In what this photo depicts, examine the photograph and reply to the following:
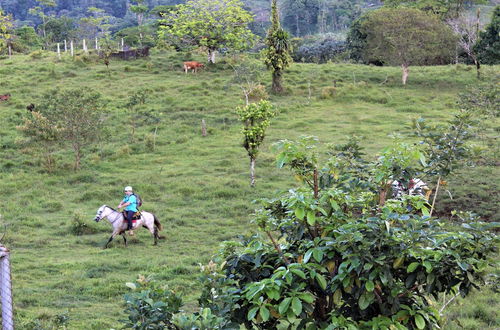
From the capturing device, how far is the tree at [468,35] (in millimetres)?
37969

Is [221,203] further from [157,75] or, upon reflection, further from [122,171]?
[157,75]

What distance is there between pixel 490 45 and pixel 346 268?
3558 centimetres

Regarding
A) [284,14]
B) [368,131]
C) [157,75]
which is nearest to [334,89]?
[368,131]

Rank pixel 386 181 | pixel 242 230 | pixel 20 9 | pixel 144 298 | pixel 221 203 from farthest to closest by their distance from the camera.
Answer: pixel 20 9 → pixel 221 203 → pixel 242 230 → pixel 386 181 → pixel 144 298

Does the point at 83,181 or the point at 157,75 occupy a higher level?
the point at 157,75

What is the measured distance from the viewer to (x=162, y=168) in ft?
73.9

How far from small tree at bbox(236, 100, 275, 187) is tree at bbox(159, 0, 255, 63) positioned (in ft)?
69.5

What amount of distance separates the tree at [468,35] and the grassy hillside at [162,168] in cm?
117

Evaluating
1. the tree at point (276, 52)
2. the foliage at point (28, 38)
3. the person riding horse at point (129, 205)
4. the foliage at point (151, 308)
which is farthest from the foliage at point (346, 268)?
the foliage at point (28, 38)

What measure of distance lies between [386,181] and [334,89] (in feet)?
92.5

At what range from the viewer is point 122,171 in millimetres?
22219

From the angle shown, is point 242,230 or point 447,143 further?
point 242,230

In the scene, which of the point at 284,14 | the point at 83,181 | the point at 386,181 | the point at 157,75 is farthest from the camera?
the point at 284,14

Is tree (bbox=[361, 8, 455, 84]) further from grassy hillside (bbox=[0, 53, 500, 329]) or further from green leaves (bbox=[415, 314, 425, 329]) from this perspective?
green leaves (bbox=[415, 314, 425, 329])
